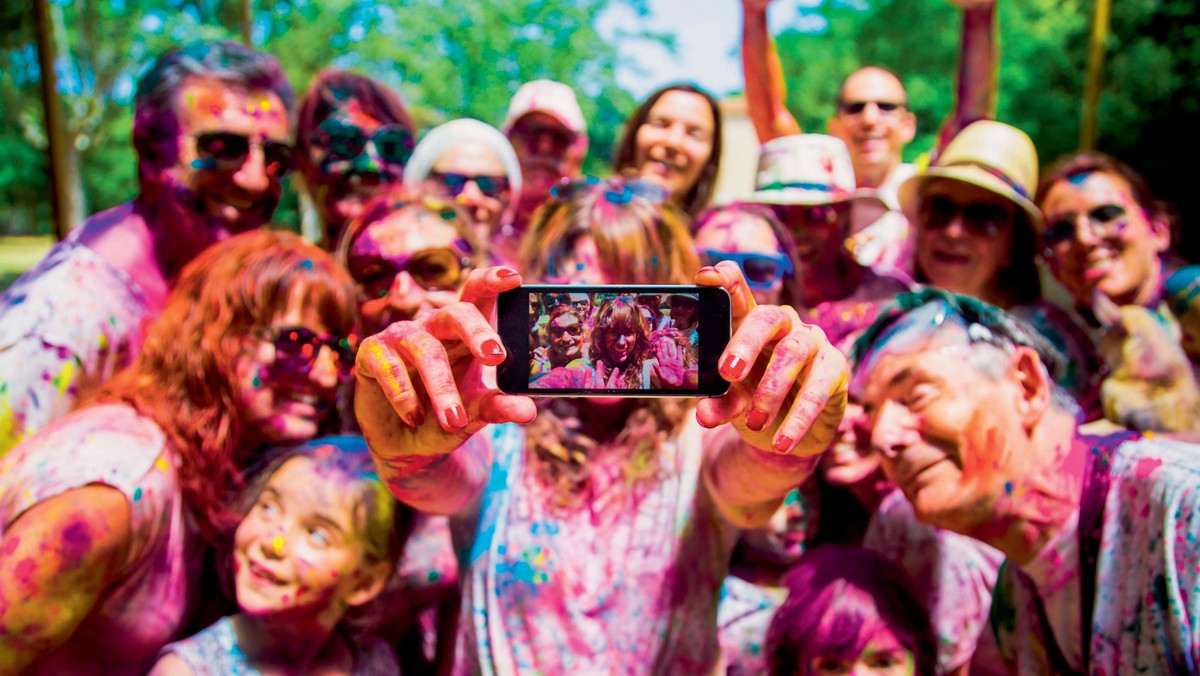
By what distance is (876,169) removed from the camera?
5.20m

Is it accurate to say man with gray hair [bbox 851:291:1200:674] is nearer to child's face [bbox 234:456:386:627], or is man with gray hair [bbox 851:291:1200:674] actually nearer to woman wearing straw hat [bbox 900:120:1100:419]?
woman wearing straw hat [bbox 900:120:1100:419]

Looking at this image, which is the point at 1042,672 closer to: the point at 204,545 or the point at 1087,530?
the point at 1087,530

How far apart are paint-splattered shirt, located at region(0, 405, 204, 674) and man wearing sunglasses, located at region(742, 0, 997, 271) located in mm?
3455

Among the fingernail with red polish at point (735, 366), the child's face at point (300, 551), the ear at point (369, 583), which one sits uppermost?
the fingernail with red polish at point (735, 366)

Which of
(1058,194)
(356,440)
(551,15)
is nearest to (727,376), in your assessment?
(356,440)

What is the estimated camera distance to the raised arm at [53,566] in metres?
2.21

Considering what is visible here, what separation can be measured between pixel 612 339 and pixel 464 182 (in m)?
2.69

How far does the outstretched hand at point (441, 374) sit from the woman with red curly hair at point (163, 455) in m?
0.87

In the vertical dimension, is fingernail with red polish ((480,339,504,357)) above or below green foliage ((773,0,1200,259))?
below

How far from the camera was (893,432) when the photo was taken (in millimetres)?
2365

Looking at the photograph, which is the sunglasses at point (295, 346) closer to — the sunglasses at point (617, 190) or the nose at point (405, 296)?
the nose at point (405, 296)

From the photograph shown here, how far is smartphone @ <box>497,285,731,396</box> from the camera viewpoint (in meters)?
1.86

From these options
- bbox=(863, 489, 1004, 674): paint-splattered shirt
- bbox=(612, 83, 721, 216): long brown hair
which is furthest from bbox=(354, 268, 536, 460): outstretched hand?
bbox=(612, 83, 721, 216): long brown hair

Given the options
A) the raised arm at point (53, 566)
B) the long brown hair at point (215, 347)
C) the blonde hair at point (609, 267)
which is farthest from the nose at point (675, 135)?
the raised arm at point (53, 566)
